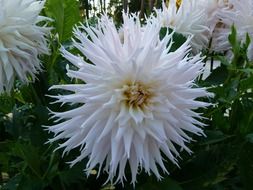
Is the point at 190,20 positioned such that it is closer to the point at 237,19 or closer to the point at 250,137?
the point at 237,19

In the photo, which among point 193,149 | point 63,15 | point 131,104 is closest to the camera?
point 131,104

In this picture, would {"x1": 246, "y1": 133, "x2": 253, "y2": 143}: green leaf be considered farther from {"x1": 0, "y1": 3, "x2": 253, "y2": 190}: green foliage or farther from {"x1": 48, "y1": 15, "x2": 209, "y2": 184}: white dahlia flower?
{"x1": 48, "y1": 15, "x2": 209, "y2": 184}: white dahlia flower

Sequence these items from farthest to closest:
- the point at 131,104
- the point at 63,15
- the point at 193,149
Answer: the point at 63,15 < the point at 193,149 < the point at 131,104

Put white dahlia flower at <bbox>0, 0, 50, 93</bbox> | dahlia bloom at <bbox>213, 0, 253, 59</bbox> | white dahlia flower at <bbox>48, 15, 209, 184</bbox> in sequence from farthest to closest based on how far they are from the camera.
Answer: dahlia bloom at <bbox>213, 0, 253, 59</bbox>, white dahlia flower at <bbox>0, 0, 50, 93</bbox>, white dahlia flower at <bbox>48, 15, 209, 184</bbox>

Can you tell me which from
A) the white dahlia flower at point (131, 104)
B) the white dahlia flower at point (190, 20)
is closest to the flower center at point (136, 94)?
the white dahlia flower at point (131, 104)

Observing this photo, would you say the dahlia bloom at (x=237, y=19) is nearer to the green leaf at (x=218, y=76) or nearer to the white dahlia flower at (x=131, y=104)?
the green leaf at (x=218, y=76)

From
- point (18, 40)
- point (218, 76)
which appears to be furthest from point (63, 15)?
point (218, 76)

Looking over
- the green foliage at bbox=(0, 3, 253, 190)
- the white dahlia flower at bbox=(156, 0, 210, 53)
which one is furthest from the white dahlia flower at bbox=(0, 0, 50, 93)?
the white dahlia flower at bbox=(156, 0, 210, 53)
